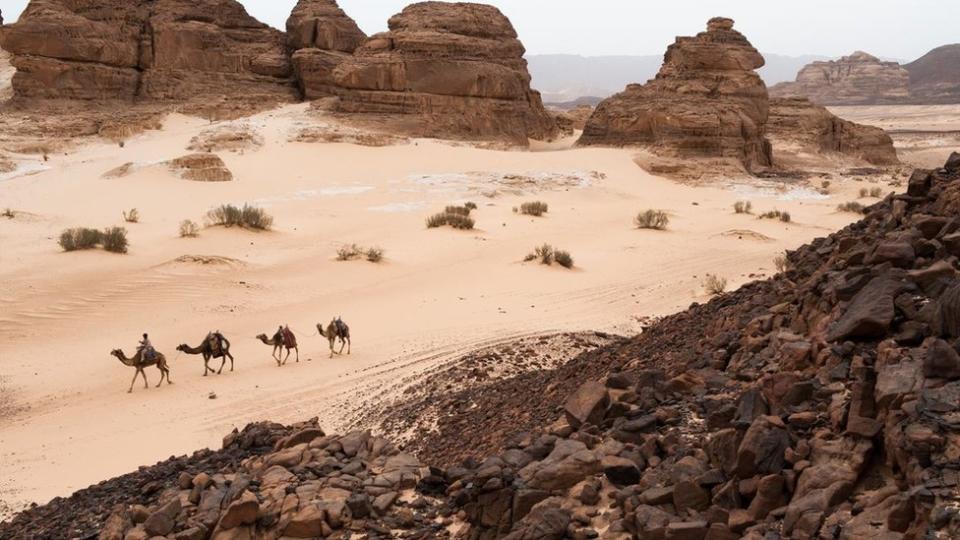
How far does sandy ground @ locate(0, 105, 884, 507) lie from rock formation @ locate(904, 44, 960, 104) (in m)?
86.4

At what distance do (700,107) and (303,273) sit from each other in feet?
67.1

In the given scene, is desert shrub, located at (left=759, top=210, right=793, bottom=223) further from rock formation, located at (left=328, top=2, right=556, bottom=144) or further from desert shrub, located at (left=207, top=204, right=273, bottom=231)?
rock formation, located at (left=328, top=2, right=556, bottom=144)

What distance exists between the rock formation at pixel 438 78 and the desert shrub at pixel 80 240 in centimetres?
1847

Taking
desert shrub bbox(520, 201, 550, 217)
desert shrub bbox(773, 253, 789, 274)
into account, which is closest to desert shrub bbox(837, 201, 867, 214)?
desert shrub bbox(520, 201, 550, 217)

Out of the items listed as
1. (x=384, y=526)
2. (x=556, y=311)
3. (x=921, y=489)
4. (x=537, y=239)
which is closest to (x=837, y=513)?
(x=921, y=489)

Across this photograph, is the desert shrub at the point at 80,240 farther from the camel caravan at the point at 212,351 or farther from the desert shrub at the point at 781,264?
the desert shrub at the point at 781,264

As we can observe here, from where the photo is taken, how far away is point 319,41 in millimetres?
39375

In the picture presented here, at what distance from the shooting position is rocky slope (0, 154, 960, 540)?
378 cm

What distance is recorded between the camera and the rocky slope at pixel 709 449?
149 inches

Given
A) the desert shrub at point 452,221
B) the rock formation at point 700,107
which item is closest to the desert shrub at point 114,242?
the desert shrub at point 452,221

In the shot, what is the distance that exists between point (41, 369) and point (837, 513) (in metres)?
11.2

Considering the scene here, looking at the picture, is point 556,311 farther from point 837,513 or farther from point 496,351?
point 837,513

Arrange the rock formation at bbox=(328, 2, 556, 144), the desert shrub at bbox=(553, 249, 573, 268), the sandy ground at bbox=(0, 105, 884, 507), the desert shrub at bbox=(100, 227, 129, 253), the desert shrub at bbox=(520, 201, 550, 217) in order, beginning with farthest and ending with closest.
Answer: the rock formation at bbox=(328, 2, 556, 144)
the desert shrub at bbox=(520, 201, 550, 217)
the desert shrub at bbox=(100, 227, 129, 253)
the desert shrub at bbox=(553, 249, 573, 268)
the sandy ground at bbox=(0, 105, 884, 507)

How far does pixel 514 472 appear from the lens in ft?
16.3
